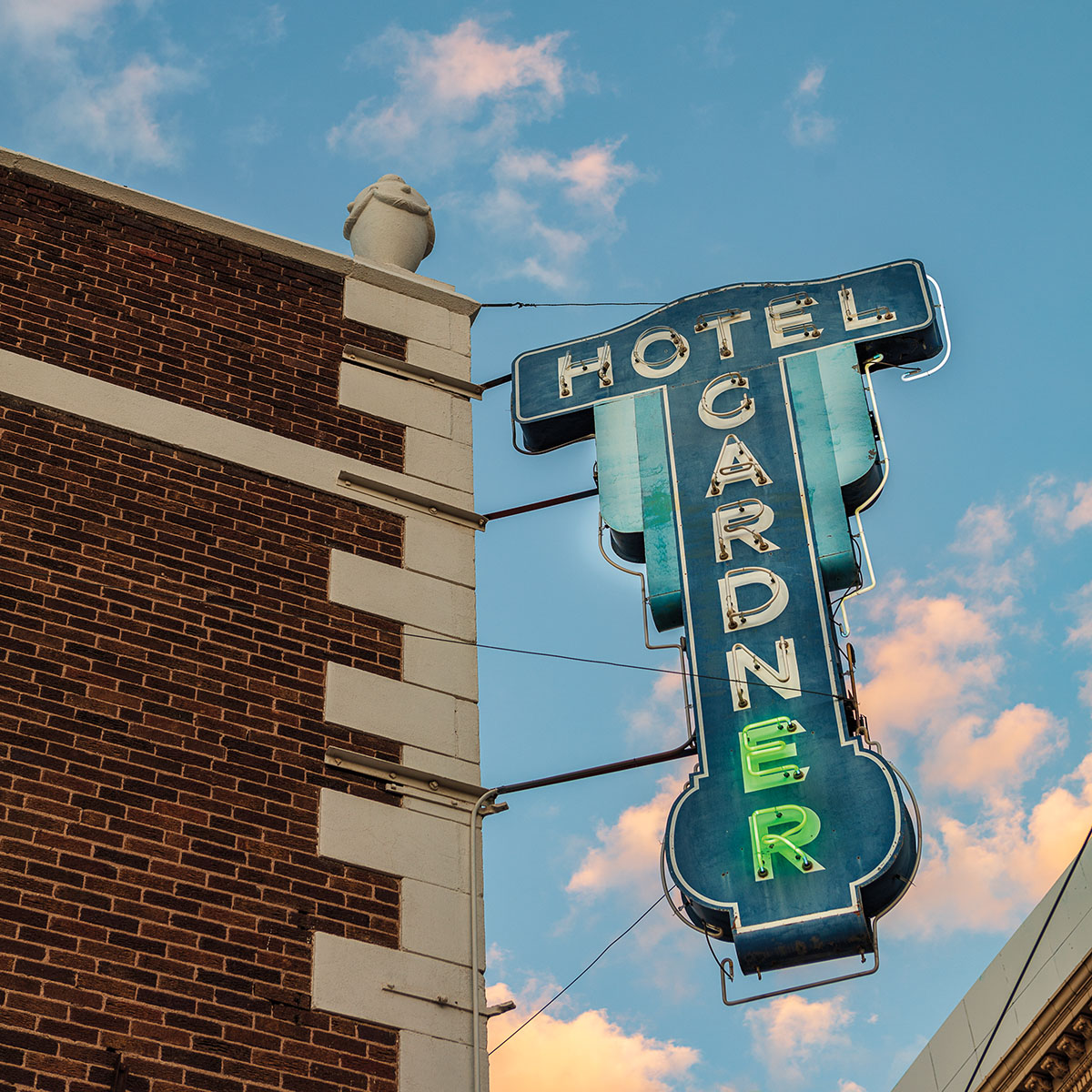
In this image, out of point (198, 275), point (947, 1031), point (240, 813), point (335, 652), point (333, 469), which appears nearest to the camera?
point (240, 813)

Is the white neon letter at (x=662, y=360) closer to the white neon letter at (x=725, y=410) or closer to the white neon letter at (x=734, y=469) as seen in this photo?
the white neon letter at (x=725, y=410)

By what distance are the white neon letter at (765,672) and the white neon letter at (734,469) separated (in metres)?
1.36

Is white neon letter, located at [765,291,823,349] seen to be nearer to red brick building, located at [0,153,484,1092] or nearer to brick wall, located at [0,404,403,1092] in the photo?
red brick building, located at [0,153,484,1092]

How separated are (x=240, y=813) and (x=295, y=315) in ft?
13.6

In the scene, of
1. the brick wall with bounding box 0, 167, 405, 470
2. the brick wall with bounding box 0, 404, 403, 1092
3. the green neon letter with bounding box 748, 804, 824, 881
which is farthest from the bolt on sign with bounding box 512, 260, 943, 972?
the brick wall with bounding box 0, 404, 403, 1092

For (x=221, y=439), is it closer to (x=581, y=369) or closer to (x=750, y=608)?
(x=581, y=369)

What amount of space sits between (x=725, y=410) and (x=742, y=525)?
1171 mm

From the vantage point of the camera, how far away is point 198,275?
11492 millimetres

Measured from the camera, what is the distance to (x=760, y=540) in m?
10.7

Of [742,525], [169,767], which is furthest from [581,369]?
[169,767]

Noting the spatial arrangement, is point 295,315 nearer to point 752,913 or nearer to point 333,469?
point 333,469

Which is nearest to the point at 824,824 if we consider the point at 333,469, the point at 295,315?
the point at 333,469

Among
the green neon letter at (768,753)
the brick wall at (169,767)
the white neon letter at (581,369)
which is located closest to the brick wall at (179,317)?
the brick wall at (169,767)

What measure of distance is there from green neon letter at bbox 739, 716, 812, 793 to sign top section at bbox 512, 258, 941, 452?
10.5ft
